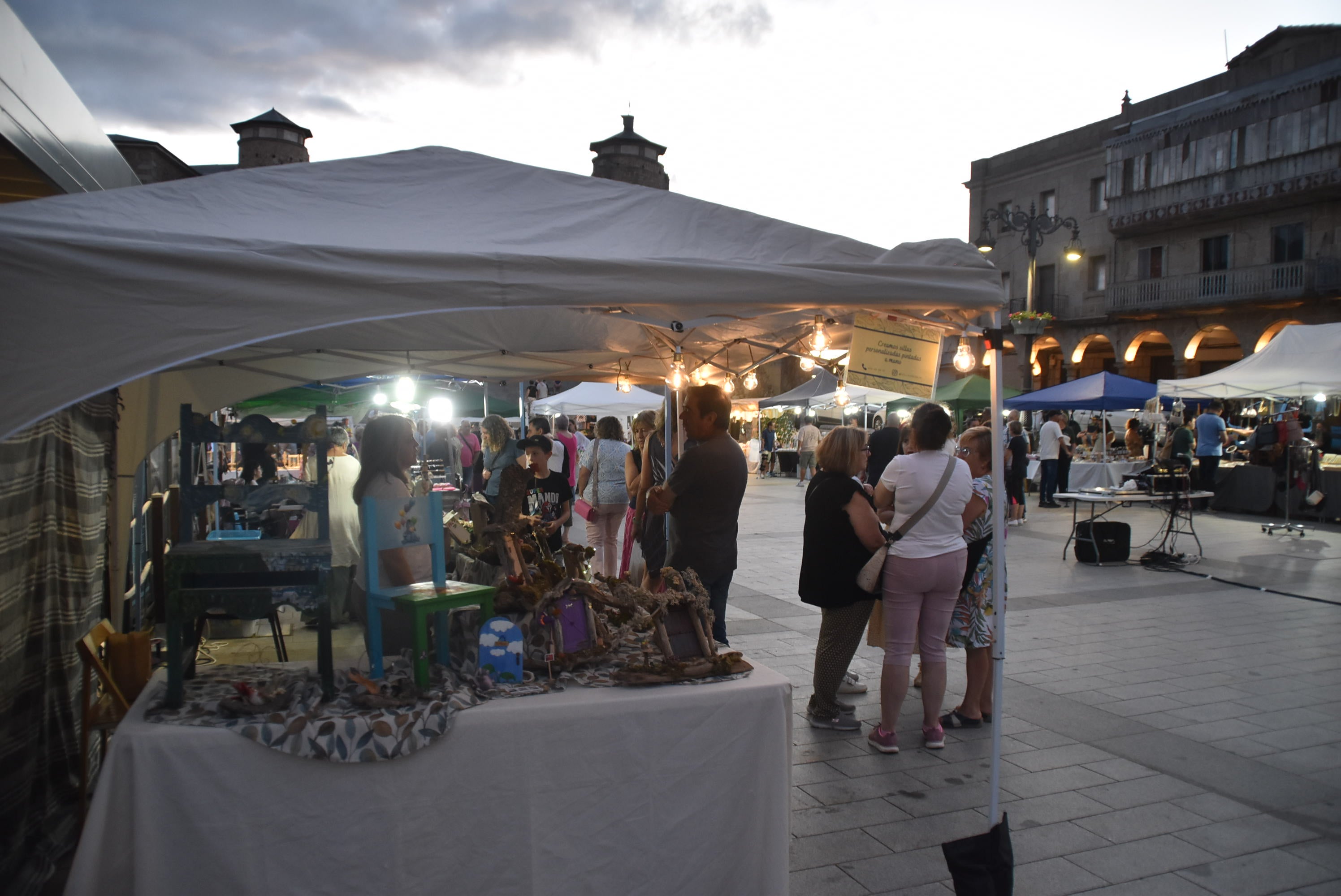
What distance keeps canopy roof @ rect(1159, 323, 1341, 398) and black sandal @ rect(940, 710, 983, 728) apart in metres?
11.8

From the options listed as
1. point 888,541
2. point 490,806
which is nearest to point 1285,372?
point 888,541

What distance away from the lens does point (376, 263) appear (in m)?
2.55

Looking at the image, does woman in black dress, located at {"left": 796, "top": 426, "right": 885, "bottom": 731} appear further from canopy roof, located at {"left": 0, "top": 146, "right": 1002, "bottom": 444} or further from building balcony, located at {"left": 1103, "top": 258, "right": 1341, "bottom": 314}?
building balcony, located at {"left": 1103, "top": 258, "right": 1341, "bottom": 314}

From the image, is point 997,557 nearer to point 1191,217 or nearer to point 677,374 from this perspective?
point 677,374

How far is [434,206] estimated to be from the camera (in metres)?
3.15

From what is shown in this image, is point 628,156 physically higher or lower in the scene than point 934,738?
higher

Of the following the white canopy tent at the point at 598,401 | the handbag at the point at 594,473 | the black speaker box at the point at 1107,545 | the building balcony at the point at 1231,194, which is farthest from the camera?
the building balcony at the point at 1231,194

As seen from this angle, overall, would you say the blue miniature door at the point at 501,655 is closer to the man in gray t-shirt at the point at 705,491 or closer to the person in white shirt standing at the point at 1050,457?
the man in gray t-shirt at the point at 705,491

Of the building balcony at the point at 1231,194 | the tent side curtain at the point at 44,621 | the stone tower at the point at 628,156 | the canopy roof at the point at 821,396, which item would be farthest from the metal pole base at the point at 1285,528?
the stone tower at the point at 628,156

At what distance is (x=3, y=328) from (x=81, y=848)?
1.43 m

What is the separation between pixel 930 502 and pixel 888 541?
0.40 m

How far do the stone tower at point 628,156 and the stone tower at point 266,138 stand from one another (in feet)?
44.6

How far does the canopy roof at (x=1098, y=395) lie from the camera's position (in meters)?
16.6

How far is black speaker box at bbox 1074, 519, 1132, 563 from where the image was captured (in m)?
10.6
